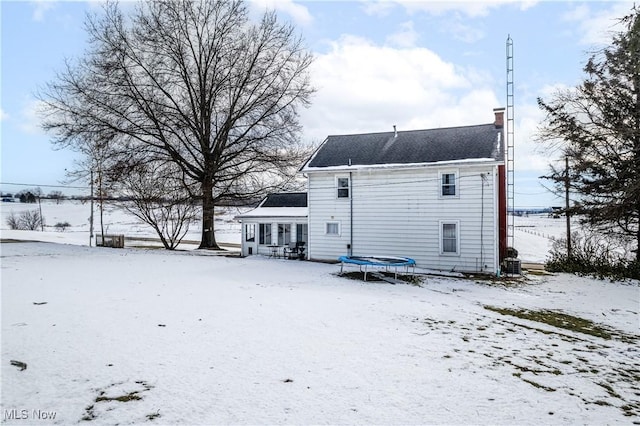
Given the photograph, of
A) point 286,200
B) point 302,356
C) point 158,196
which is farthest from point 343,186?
point 302,356

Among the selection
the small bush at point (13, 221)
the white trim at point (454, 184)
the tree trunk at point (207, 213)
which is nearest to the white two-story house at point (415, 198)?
the white trim at point (454, 184)

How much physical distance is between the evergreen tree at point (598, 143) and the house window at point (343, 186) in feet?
30.9

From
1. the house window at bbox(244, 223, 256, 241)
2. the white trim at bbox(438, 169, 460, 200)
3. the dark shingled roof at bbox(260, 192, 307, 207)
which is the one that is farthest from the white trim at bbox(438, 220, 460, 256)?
the house window at bbox(244, 223, 256, 241)

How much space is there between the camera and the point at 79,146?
23594 mm

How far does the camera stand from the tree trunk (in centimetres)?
2500

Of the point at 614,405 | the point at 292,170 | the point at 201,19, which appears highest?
the point at 201,19

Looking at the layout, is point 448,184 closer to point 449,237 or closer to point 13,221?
point 449,237

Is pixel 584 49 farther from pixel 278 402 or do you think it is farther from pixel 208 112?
pixel 208 112

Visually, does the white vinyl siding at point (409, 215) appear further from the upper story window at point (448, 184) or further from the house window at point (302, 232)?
the house window at point (302, 232)

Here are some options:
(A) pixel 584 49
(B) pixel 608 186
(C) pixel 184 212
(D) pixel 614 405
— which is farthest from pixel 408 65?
(C) pixel 184 212

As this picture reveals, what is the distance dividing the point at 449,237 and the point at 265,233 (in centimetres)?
1107

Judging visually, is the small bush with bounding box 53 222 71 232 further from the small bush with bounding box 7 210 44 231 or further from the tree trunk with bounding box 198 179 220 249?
the tree trunk with bounding box 198 179 220 249

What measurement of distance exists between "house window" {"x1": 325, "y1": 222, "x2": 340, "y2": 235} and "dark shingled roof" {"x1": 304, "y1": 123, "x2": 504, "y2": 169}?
3.07 meters

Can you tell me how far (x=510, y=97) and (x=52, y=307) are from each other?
20534 mm
